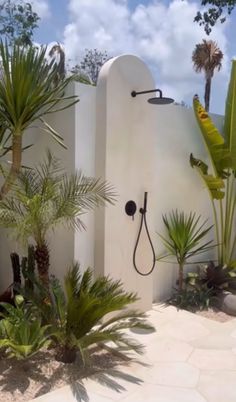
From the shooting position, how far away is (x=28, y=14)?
13953 mm

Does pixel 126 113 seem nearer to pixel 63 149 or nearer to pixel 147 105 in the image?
pixel 147 105

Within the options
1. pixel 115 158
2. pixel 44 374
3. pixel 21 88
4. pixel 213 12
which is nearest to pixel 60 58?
pixel 21 88

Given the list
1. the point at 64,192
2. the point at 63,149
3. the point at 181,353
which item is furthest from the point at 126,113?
the point at 181,353

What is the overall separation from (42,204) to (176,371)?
7.39 ft

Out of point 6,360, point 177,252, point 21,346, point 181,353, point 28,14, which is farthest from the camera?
point 28,14

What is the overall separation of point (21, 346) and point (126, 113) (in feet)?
10.6

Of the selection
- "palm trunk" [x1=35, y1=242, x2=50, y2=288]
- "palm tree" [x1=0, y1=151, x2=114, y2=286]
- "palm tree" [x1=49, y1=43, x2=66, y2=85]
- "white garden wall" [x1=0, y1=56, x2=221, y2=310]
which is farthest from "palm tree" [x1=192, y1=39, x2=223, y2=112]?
"palm trunk" [x1=35, y1=242, x2=50, y2=288]

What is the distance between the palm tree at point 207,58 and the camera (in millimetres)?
18225

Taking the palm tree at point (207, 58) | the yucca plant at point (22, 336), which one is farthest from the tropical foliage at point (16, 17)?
the yucca plant at point (22, 336)

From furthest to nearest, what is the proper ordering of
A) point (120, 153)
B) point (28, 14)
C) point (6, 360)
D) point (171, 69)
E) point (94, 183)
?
point (28, 14) < point (171, 69) < point (120, 153) < point (94, 183) < point (6, 360)

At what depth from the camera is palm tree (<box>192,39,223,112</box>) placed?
18225mm

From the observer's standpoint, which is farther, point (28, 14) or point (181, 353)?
point (28, 14)

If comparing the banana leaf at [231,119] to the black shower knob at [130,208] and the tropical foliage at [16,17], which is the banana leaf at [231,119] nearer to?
the black shower knob at [130,208]

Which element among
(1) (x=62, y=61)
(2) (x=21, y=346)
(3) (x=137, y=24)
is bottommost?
(2) (x=21, y=346)
